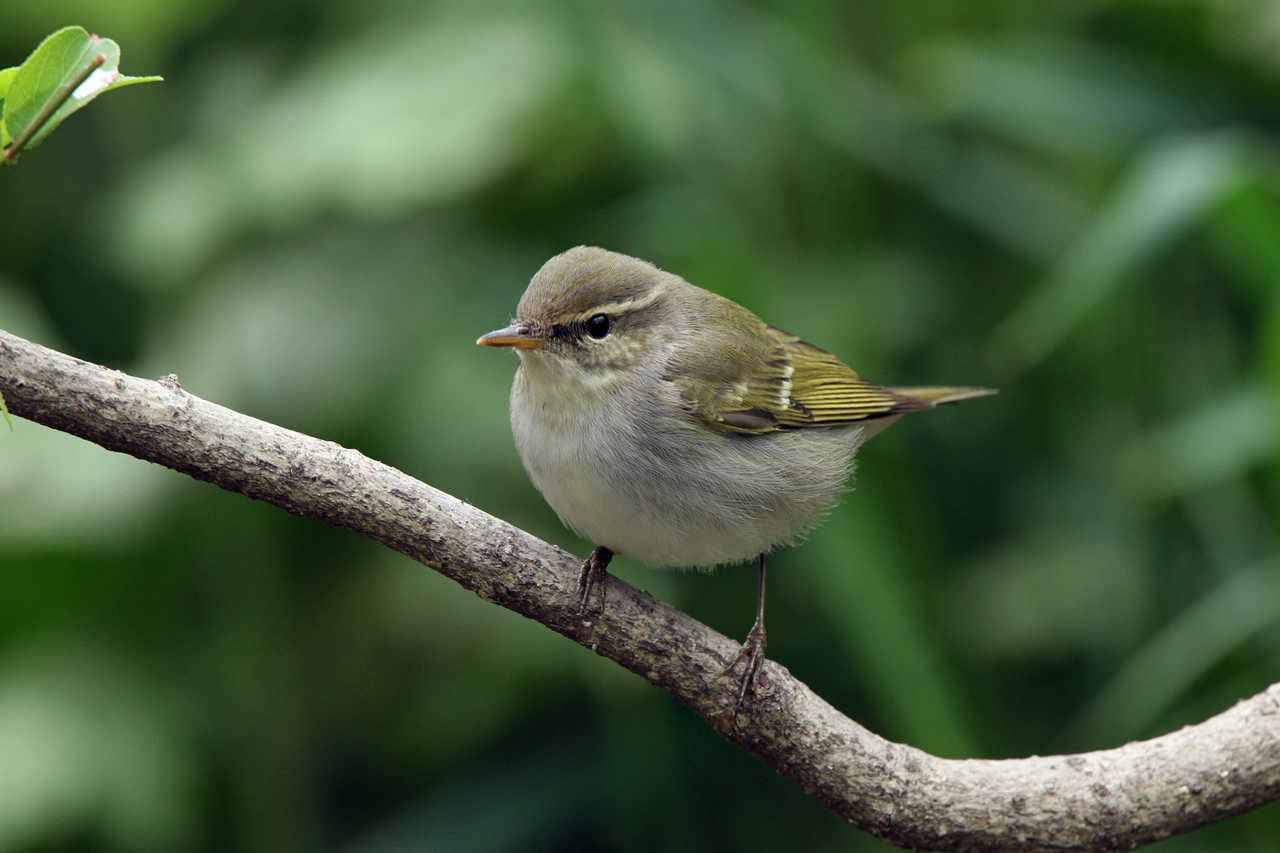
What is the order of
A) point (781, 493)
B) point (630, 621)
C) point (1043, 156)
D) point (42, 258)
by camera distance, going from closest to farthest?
point (630, 621)
point (781, 493)
point (42, 258)
point (1043, 156)

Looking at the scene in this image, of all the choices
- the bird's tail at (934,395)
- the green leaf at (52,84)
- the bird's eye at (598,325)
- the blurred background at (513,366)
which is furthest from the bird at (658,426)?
the green leaf at (52,84)

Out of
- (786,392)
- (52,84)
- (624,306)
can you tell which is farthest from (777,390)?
(52,84)

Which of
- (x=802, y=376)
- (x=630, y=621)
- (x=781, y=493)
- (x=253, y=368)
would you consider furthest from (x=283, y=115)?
(x=630, y=621)

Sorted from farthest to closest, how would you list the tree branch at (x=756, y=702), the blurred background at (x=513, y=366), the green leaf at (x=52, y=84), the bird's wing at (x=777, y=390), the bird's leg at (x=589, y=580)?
1. the blurred background at (x=513, y=366)
2. the bird's wing at (x=777, y=390)
3. the bird's leg at (x=589, y=580)
4. the tree branch at (x=756, y=702)
5. the green leaf at (x=52, y=84)

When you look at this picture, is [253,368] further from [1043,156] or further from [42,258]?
[1043,156]

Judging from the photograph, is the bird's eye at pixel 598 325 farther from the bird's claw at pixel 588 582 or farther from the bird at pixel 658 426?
the bird's claw at pixel 588 582

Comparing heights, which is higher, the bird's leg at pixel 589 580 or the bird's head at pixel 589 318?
the bird's head at pixel 589 318

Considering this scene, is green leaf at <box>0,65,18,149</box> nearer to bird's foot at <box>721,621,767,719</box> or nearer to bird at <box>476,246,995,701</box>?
bird at <box>476,246,995,701</box>
